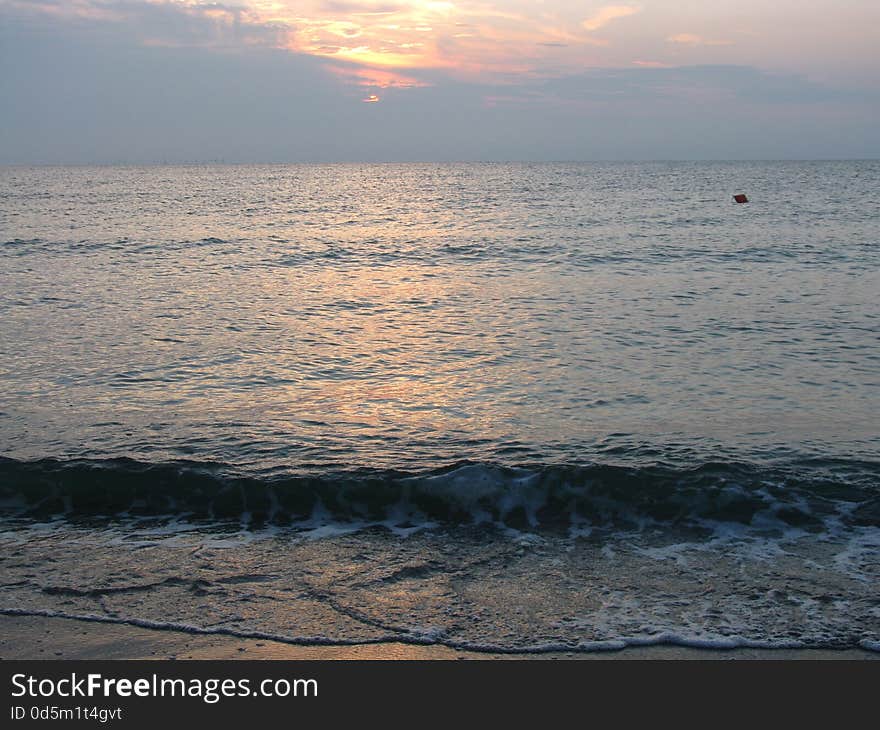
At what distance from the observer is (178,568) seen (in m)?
7.02

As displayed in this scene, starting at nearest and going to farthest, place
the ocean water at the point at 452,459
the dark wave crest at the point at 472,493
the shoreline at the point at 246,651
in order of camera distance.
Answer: the shoreline at the point at 246,651 → the ocean water at the point at 452,459 → the dark wave crest at the point at 472,493

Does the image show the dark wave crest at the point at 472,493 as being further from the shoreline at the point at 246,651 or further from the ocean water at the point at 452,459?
the shoreline at the point at 246,651

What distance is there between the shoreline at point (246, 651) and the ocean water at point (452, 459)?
0.38ft

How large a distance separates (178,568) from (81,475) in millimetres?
2825

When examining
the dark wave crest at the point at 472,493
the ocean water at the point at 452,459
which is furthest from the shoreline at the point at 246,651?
the dark wave crest at the point at 472,493

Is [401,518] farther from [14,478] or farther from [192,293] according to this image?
[192,293]

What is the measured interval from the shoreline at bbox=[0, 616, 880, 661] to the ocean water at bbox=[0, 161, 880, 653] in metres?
0.12

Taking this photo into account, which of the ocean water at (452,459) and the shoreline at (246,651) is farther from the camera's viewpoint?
the ocean water at (452,459)

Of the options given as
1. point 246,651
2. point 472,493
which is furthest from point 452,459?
point 246,651

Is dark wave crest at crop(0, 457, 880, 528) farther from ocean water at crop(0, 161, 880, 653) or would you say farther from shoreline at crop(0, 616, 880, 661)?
shoreline at crop(0, 616, 880, 661)

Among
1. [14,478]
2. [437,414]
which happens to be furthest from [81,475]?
[437,414]

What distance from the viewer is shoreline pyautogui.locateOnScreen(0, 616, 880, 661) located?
18.2 ft

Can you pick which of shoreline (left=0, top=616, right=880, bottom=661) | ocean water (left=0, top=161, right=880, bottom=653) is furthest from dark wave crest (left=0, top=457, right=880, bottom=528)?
shoreline (left=0, top=616, right=880, bottom=661)

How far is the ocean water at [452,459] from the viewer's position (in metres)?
6.32
